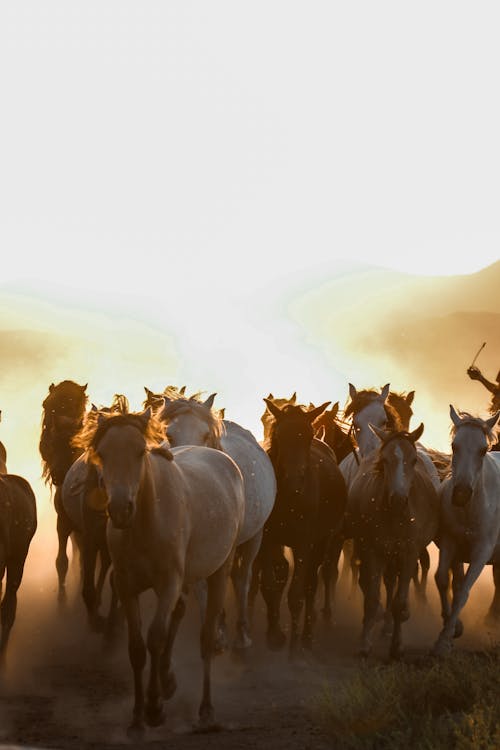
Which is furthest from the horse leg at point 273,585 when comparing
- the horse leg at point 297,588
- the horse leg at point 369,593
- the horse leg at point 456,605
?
the horse leg at point 456,605

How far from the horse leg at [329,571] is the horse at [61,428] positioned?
2893 millimetres

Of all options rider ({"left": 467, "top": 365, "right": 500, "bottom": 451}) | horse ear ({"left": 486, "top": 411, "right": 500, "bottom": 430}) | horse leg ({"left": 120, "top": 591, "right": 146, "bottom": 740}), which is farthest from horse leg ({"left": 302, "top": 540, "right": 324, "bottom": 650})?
horse leg ({"left": 120, "top": 591, "right": 146, "bottom": 740})

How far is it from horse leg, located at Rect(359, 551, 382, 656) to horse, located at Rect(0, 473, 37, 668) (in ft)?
10.9

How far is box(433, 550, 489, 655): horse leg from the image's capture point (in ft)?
35.6

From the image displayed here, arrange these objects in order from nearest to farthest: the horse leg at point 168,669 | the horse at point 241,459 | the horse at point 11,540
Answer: the horse leg at point 168,669 < the horse at point 11,540 < the horse at point 241,459

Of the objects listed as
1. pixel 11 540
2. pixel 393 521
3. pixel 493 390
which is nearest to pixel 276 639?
pixel 393 521

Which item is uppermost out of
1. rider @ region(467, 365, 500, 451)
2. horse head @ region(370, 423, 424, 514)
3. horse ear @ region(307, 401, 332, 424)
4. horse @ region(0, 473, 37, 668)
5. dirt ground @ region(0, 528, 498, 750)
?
rider @ region(467, 365, 500, 451)

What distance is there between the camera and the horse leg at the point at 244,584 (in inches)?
434

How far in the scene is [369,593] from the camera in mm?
11117

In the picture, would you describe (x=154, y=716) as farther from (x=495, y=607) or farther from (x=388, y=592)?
(x=495, y=607)

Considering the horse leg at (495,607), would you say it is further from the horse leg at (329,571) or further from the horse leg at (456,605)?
the horse leg at (329,571)

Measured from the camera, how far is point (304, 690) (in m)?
9.41

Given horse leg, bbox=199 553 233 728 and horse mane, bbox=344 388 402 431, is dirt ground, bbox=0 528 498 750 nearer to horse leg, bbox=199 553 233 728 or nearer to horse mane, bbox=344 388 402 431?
horse leg, bbox=199 553 233 728

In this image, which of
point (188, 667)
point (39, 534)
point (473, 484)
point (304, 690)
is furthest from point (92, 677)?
point (39, 534)
